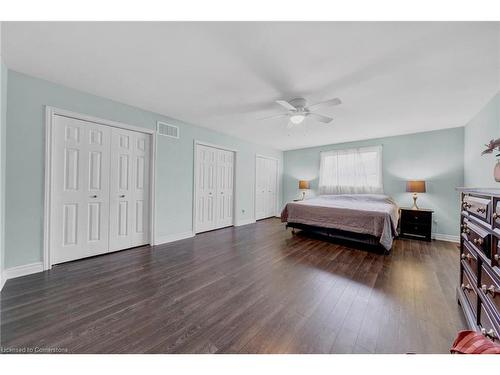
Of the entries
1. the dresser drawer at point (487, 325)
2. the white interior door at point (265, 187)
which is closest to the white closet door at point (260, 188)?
the white interior door at point (265, 187)

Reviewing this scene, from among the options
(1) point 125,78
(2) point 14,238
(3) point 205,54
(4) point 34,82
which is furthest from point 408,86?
(2) point 14,238

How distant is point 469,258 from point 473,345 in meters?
1.08

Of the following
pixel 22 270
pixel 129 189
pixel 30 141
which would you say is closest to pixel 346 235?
pixel 129 189

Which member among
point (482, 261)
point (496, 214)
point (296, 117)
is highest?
point (296, 117)

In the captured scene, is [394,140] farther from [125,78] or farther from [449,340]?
[125,78]

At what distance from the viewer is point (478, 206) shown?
126cm

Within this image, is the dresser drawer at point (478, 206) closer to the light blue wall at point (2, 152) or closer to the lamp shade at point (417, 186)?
the lamp shade at point (417, 186)

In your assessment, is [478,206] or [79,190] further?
[79,190]

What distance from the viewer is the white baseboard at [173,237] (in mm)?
3382

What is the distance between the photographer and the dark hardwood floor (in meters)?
1.29

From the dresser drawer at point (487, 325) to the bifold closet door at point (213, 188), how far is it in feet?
12.7

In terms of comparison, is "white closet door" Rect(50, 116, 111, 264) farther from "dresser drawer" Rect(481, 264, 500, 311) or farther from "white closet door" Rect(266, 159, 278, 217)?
"white closet door" Rect(266, 159, 278, 217)

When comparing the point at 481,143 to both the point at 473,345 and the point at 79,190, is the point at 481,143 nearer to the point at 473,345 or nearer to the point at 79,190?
the point at 473,345

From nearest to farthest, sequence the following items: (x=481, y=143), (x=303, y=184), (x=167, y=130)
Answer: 1. (x=481, y=143)
2. (x=167, y=130)
3. (x=303, y=184)
